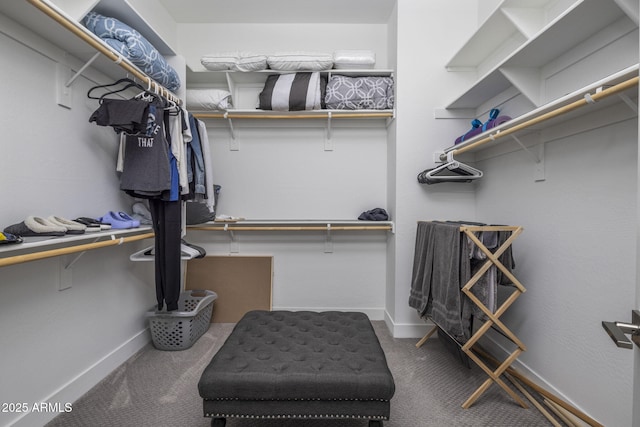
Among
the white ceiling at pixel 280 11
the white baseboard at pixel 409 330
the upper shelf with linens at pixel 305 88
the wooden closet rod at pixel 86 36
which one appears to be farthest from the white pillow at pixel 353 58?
the white baseboard at pixel 409 330

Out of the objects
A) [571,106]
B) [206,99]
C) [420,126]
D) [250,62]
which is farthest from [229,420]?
[250,62]

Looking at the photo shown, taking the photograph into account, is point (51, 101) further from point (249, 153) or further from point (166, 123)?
point (249, 153)

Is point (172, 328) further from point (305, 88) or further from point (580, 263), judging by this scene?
point (580, 263)

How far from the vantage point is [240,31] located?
2.78 metres

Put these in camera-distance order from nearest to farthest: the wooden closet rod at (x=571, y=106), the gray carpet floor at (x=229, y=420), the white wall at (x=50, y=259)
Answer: the wooden closet rod at (x=571, y=106) < the white wall at (x=50, y=259) < the gray carpet floor at (x=229, y=420)

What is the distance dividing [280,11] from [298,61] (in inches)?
22.6

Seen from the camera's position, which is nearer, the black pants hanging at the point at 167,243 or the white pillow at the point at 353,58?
the black pants hanging at the point at 167,243

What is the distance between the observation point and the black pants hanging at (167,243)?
1.92 metres

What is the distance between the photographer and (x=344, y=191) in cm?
280

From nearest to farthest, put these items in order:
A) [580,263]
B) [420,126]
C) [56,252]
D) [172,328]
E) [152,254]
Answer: [56,252], [580,263], [152,254], [172,328], [420,126]

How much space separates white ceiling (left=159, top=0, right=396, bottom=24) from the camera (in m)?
2.52

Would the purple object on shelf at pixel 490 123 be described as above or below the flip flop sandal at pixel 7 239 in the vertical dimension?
above

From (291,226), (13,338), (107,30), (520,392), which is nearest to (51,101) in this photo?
(107,30)

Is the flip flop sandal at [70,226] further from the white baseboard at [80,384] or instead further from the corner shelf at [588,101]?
the corner shelf at [588,101]
